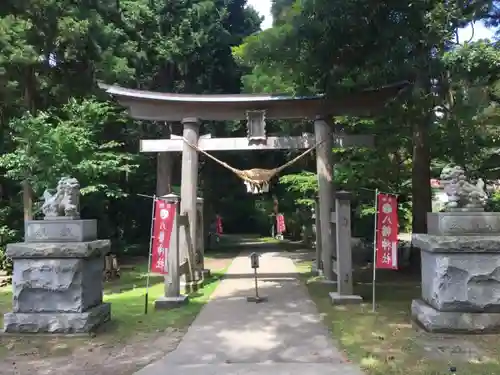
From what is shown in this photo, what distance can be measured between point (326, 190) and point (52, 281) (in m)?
7.05

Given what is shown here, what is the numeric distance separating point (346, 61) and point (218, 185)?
1646cm

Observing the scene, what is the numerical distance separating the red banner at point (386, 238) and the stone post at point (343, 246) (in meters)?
0.80

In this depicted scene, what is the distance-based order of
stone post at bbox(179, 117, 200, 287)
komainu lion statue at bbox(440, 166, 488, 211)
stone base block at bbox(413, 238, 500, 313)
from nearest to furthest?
1. stone base block at bbox(413, 238, 500, 313)
2. komainu lion statue at bbox(440, 166, 488, 211)
3. stone post at bbox(179, 117, 200, 287)

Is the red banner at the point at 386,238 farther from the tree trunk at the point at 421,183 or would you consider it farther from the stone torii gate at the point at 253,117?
the tree trunk at the point at 421,183

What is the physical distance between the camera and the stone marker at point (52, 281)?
7438 millimetres

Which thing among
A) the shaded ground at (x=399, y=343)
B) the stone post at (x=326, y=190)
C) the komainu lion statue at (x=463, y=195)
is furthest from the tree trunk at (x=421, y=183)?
the komainu lion statue at (x=463, y=195)

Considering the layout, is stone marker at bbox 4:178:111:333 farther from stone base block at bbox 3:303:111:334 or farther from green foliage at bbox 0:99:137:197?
green foliage at bbox 0:99:137:197

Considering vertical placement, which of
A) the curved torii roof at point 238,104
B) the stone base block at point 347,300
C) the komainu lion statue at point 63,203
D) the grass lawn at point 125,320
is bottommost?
the grass lawn at point 125,320

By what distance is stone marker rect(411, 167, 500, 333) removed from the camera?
6922 mm

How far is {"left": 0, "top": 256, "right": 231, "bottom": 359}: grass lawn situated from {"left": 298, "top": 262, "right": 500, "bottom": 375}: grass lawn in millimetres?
2577

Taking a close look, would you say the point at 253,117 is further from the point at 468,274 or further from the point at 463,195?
the point at 468,274

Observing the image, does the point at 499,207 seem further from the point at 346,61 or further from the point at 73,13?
the point at 73,13

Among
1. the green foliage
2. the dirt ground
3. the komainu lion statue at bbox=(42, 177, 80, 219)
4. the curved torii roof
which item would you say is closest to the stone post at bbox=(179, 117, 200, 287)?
the curved torii roof

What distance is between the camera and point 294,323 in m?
8.16
